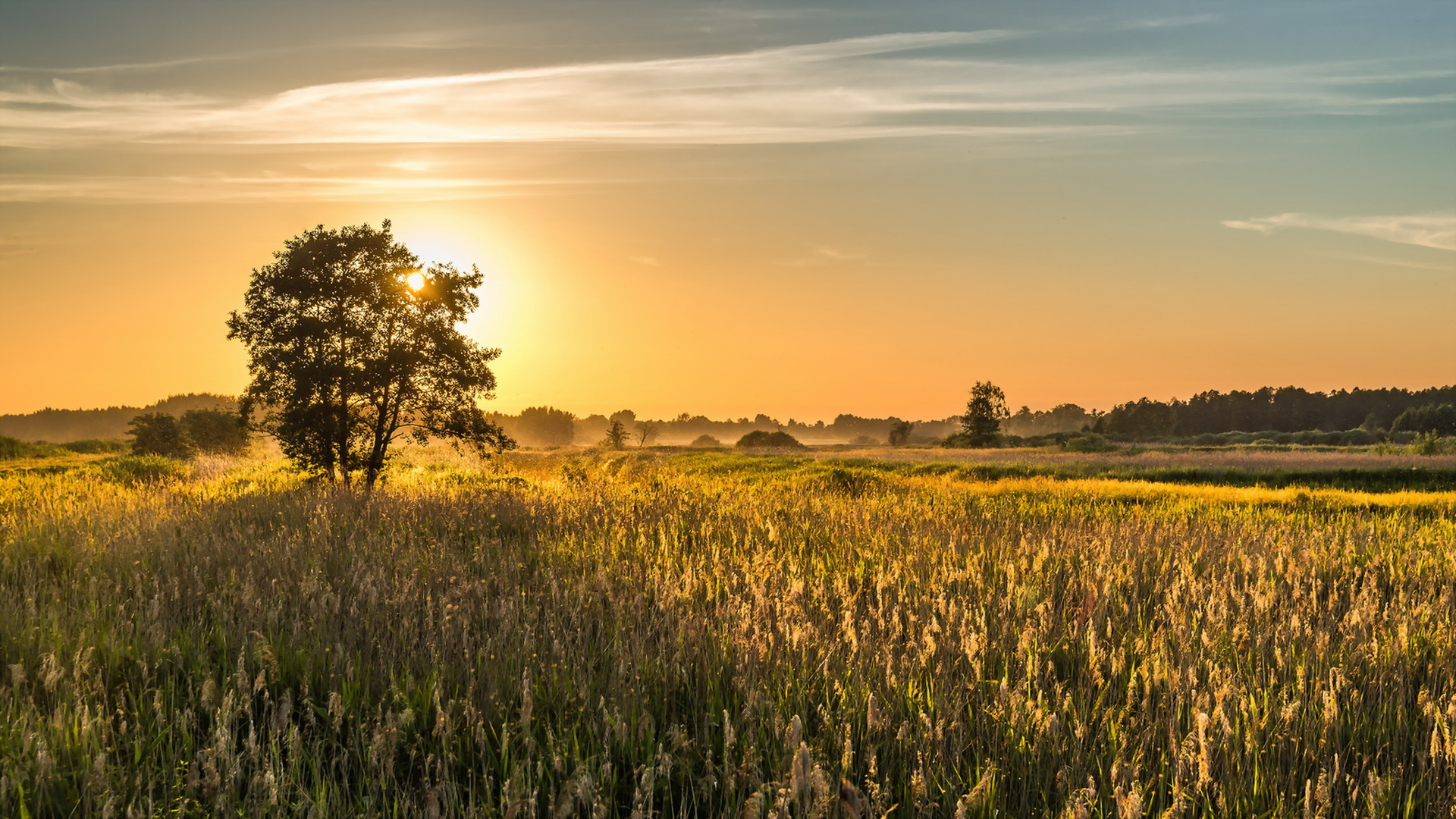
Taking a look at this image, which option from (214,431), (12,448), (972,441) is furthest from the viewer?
(972,441)

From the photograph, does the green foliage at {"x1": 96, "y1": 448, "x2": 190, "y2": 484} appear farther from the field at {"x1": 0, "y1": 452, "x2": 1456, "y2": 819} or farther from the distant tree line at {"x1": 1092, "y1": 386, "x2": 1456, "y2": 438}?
the distant tree line at {"x1": 1092, "y1": 386, "x2": 1456, "y2": 438}

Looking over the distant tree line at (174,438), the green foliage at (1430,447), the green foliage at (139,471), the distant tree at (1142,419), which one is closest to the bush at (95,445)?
the distant tree line at (174,438)

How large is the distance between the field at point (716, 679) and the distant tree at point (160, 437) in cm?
5237

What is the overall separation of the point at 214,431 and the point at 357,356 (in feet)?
191

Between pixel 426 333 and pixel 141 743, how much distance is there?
54.4ft

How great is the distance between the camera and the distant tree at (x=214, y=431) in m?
61.9

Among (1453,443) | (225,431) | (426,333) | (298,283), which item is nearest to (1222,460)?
(1453,443)

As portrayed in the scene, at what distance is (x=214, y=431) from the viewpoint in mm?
64250

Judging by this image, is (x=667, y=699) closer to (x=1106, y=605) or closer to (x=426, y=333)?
(x=1106, y=605)

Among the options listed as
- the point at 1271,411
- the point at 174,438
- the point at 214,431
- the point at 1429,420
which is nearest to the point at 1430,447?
the point at 174,438

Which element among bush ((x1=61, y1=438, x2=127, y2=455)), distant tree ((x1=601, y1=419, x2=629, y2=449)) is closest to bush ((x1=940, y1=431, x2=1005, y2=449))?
distant tree ((x1=601, y1=419, x2=629, y2=449))

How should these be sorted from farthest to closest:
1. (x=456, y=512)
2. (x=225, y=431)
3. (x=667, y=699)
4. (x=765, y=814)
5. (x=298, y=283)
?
1. (x=225, y=431)
2. (x=298, y=283)
3. (x=456, y=512)
4. (x=667, y=699)
5. (x=765, y=814)

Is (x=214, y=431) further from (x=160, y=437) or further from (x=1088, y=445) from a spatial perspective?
(x=1088, y=445)

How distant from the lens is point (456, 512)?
10.4 m
